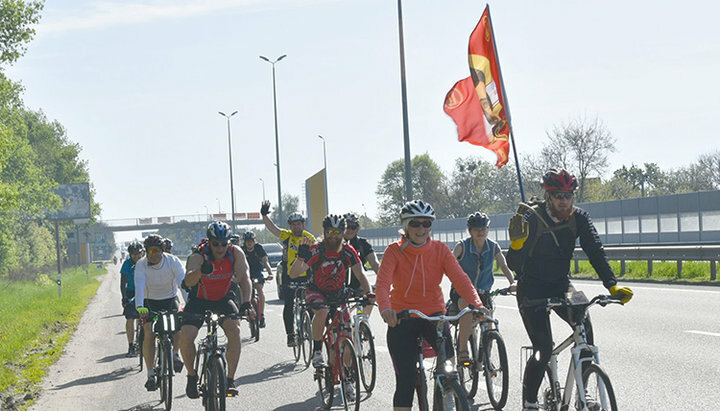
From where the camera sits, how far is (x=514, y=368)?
9961 millimetres

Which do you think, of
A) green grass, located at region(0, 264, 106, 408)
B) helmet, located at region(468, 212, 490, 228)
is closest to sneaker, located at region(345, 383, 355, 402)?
helmet, located at region(468, 212, 490, 228)

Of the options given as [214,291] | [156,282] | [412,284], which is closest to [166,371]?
[156,282]

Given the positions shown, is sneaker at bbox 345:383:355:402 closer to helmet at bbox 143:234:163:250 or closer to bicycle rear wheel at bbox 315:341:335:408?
bicycle rear wheel at bbox 315:341:335:408

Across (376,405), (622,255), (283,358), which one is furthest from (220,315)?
(622,255)

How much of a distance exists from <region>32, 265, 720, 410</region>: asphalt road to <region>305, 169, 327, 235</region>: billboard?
36.4 meters

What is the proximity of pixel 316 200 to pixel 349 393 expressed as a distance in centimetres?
4765

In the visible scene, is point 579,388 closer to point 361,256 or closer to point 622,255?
point 361,256

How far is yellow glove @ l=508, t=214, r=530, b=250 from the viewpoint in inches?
226

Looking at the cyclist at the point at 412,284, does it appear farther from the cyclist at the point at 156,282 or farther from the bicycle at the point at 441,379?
the cyclist at the point at 156,282

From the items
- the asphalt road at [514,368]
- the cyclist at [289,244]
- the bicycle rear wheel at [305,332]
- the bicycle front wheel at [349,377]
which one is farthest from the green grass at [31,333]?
the bicycle front wheel at [349,377]

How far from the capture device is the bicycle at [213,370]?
710cm

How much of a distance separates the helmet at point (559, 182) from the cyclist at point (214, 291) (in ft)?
9.80

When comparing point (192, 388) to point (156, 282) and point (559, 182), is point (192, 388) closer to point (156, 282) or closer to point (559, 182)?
point (156, 282)

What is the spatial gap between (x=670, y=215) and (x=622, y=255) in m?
12.7
